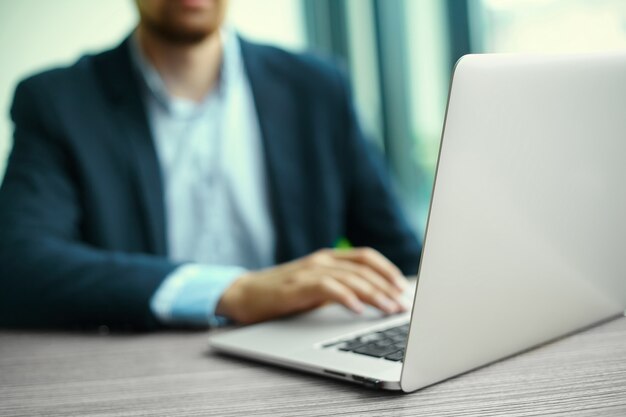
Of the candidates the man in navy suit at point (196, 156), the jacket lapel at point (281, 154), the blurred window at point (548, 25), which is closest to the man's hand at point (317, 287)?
the man in navy suit at point (196, 156)

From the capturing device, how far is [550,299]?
680 mm

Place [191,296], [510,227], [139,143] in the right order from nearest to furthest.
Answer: [510,227] < [191,296] < [139,143]

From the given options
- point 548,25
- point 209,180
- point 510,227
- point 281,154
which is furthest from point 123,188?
point 548,25

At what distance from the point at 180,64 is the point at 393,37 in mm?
1490

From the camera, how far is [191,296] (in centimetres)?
96

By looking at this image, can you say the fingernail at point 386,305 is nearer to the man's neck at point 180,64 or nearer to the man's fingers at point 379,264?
the man's fingers at point 379,264

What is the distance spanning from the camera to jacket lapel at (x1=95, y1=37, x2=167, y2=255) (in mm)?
1342

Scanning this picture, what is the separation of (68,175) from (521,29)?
1496 mm

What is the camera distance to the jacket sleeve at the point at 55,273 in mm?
977

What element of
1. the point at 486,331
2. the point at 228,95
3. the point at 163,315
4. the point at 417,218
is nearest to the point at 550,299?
the point at 486,331

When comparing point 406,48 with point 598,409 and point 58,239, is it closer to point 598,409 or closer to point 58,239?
point 58,239

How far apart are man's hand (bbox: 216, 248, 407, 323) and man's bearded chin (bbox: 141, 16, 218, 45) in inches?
26.5

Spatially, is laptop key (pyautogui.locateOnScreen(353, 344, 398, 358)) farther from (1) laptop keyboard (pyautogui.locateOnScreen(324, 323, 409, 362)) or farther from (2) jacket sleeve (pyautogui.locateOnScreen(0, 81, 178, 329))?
(2) jacket sleeve (pyautogui.locateOnScreen(0, 81, 178, 329))

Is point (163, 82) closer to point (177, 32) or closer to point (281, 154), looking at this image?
point (177, 32)
